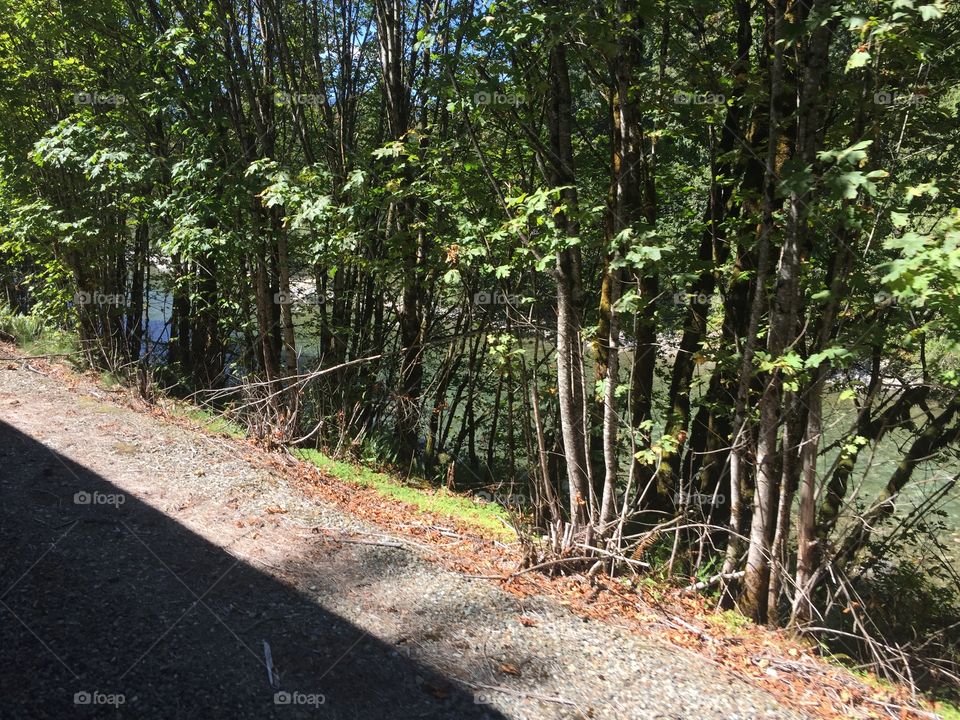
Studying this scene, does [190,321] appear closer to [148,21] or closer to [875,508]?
[148,21]

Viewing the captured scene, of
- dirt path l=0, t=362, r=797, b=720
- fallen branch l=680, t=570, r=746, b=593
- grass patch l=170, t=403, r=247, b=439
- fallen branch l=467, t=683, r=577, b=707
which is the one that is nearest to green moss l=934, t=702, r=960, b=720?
dirt path l=0, t=362, r=797, b=720

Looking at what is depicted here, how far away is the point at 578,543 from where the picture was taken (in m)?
5.75

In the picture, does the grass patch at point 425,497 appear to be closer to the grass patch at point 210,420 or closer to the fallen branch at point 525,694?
the grass patch at point 210,420

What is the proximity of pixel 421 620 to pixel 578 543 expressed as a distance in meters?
1.74

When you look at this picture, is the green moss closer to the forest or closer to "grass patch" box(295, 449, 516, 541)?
the forest

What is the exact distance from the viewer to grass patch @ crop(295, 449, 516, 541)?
23.2 ft

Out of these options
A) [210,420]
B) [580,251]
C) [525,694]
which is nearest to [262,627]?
[525,694]

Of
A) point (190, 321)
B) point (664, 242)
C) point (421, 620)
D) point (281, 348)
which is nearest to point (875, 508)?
point (664, 242)

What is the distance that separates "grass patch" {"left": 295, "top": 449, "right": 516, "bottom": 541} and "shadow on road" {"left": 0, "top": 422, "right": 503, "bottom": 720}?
8.99ft

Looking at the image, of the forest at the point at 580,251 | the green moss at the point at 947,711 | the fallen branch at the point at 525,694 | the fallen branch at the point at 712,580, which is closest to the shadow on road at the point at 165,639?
the fallen branch at the point at 525,694

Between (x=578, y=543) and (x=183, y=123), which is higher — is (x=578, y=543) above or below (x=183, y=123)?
below

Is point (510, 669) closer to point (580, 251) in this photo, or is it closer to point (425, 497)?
point (580, 251)

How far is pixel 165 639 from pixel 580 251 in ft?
14.1

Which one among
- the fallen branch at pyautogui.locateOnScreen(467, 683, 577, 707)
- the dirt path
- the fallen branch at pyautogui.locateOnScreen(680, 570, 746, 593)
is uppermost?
the dirt path
